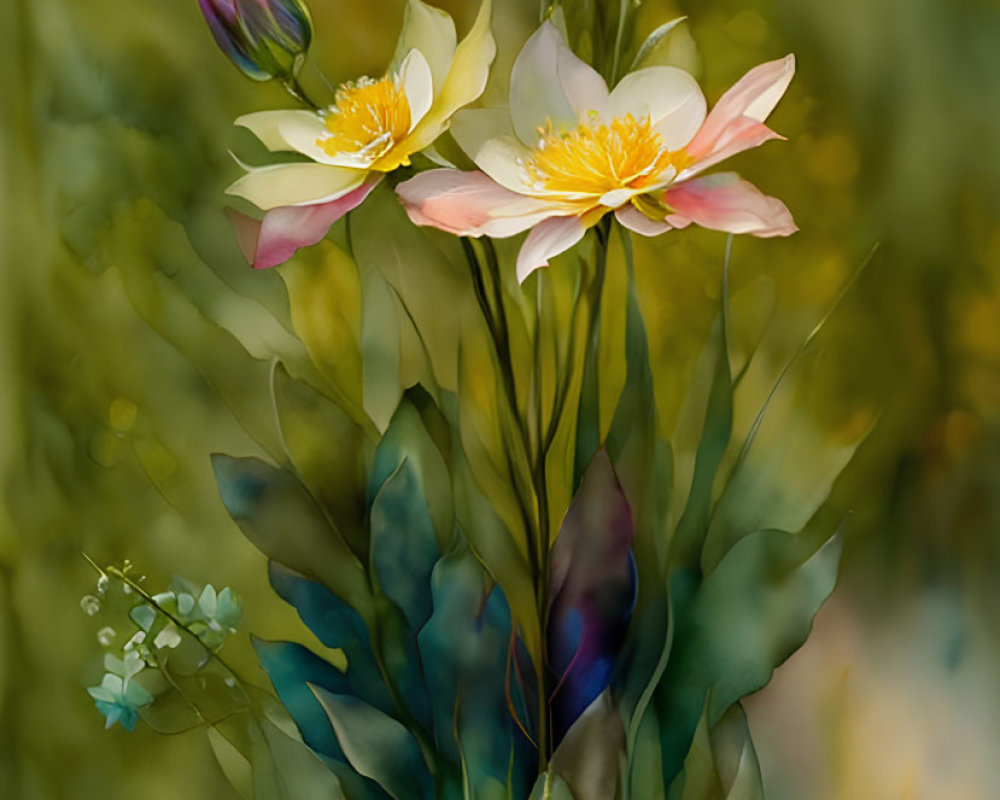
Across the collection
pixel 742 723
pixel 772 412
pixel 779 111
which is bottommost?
pixel 742 723

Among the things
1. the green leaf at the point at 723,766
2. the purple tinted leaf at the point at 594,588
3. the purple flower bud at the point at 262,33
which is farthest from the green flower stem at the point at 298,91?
the green leaf at the point at 723,766

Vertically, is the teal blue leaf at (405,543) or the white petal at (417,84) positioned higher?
the white petal at (417,84)

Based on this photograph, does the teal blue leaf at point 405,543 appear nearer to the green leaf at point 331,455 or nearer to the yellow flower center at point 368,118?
the green leaf at point 331,455

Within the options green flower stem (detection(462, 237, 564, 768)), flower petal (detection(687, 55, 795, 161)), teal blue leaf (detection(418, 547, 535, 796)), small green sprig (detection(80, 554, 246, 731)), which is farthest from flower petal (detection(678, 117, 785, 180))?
small green sprig (detection(80, 554, 246, 731))

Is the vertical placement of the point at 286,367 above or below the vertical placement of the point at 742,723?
above

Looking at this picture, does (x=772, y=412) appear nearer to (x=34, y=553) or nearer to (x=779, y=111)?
(x=779, y=111)

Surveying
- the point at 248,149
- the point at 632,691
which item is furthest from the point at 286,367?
the point at 632,691

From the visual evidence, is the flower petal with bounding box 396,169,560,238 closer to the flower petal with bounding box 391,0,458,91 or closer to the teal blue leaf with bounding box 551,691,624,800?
the flower petal with bounding box 391,0,458,91
